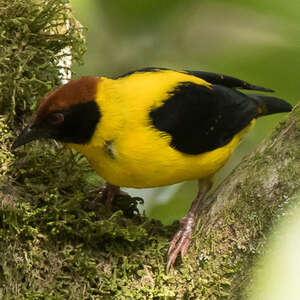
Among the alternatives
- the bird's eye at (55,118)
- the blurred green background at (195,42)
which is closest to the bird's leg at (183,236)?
the blurred green background at (195,42)

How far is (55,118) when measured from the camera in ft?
7.71

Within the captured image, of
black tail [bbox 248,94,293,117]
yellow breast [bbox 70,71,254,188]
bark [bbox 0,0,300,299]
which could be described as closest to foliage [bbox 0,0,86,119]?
bark [bbox 0,0,300,299]

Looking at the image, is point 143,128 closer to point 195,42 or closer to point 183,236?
point 183,236

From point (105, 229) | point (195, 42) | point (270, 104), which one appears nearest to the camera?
point (105, 229)

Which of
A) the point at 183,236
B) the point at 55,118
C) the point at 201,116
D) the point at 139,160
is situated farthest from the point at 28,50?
the point at 183,236

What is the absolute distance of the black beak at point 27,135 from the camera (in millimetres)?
2334

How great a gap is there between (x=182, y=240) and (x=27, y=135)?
3.18 ft

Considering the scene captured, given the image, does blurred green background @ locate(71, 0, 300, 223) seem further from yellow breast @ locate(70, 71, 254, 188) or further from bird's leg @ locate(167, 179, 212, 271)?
bird's leg @ locate(167, 179, 212, 271)

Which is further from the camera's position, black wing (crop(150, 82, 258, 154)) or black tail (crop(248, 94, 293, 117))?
black tail (crop(248, 94, 293, 117))

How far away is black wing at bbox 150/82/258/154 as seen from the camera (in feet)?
8.65

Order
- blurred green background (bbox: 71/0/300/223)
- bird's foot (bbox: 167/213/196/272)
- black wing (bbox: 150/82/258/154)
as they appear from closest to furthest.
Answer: blurred green background (bbox: 71/0/300/223), bird's foot (bbox: 167/213/196/272), black wing (bbox: 150/82/258/154)

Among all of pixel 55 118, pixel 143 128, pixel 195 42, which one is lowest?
pixel 143 128

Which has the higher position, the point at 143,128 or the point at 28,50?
the point at 28,50

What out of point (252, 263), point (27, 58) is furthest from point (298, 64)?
point (27, 58)
